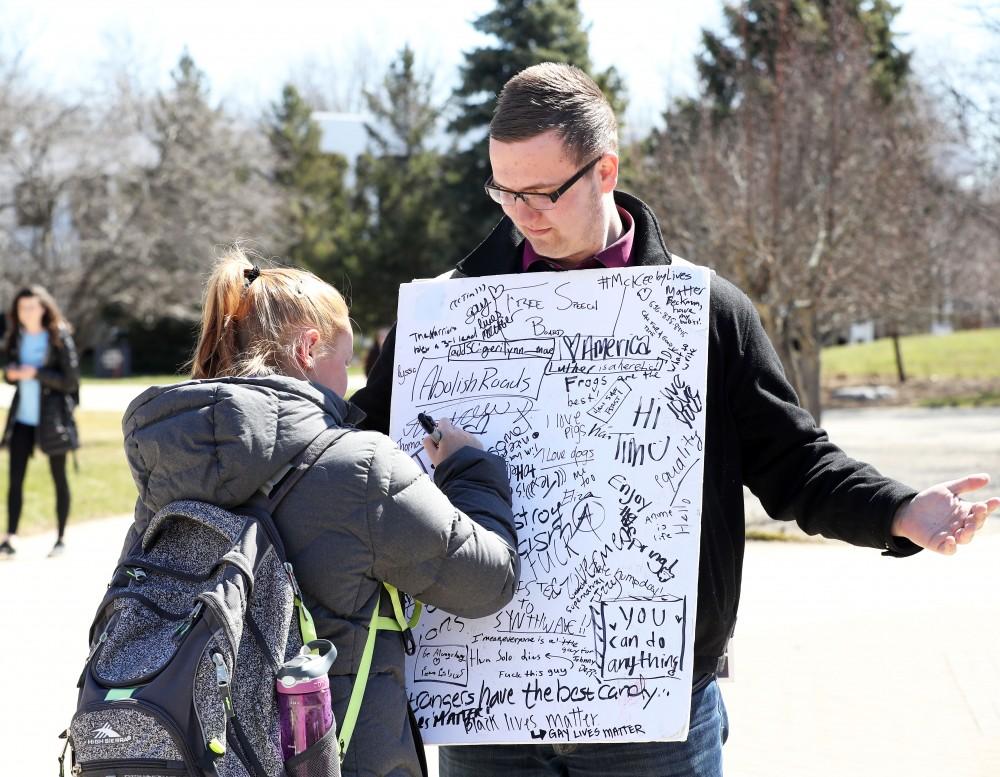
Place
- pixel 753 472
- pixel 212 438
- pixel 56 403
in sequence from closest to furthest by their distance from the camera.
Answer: pixel 212 438, pixel 753 472, pixel 56 403

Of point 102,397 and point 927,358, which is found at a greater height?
point 927,358

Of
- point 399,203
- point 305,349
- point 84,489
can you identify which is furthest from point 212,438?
point 399,203

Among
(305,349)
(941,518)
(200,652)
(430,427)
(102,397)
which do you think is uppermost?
(305,349)

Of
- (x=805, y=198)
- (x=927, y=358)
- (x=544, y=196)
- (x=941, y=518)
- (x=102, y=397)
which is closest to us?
(x=941, y=518)

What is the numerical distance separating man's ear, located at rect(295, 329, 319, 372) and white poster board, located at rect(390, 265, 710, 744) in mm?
410

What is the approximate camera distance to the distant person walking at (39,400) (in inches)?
384

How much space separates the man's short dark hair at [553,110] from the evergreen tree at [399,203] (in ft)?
98.8

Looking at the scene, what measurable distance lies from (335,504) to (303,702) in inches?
13.4

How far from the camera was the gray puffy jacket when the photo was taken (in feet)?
6.69

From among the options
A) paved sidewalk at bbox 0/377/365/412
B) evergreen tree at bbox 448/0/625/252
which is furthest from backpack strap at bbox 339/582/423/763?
evergreen tree at bbox 448/0/625/252

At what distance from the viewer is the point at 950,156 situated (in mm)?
24594

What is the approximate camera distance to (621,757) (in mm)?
2404

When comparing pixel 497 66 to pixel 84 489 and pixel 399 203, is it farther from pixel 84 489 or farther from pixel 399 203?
pixel 84 489

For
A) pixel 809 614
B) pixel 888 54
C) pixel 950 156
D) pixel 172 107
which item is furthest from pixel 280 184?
pixel 809 614
